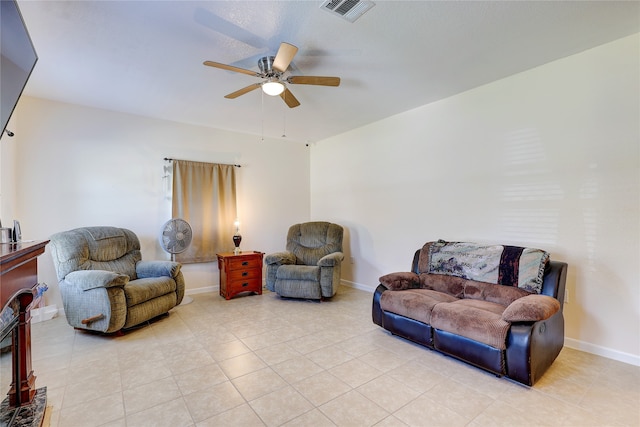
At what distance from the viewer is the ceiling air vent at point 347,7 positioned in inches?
72.4

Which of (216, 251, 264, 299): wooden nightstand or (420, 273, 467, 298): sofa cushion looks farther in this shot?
(216, 251, 264, 299): wooden nightstand

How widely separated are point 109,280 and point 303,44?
2673mm

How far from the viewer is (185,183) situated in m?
4.22

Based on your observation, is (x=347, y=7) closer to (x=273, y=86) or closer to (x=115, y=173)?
(x=273, y=86)

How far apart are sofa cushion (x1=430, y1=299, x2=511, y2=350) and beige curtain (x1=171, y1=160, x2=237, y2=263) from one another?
3278mm

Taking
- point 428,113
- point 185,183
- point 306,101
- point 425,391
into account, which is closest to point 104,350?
point 185,183

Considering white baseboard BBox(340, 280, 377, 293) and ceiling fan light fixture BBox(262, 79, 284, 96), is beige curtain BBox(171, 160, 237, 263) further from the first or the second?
ceiling fan light fixture BBox(262, 79, 284, 96)

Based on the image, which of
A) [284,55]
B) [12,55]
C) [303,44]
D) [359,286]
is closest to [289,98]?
[303,44]

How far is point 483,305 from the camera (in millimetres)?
2463

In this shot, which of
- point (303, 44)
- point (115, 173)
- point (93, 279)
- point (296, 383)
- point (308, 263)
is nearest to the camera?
point (296, 383)

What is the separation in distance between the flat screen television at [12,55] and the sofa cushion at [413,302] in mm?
2952

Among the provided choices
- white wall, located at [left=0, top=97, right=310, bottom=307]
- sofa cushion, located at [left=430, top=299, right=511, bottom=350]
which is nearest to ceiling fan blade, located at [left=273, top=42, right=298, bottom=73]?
sofa cushion, located at [left=430, top=299, right=511, bottom=350]

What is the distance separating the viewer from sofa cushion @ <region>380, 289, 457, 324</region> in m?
2.51

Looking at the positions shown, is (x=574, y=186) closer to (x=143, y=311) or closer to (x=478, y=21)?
(x=478, y=21)
